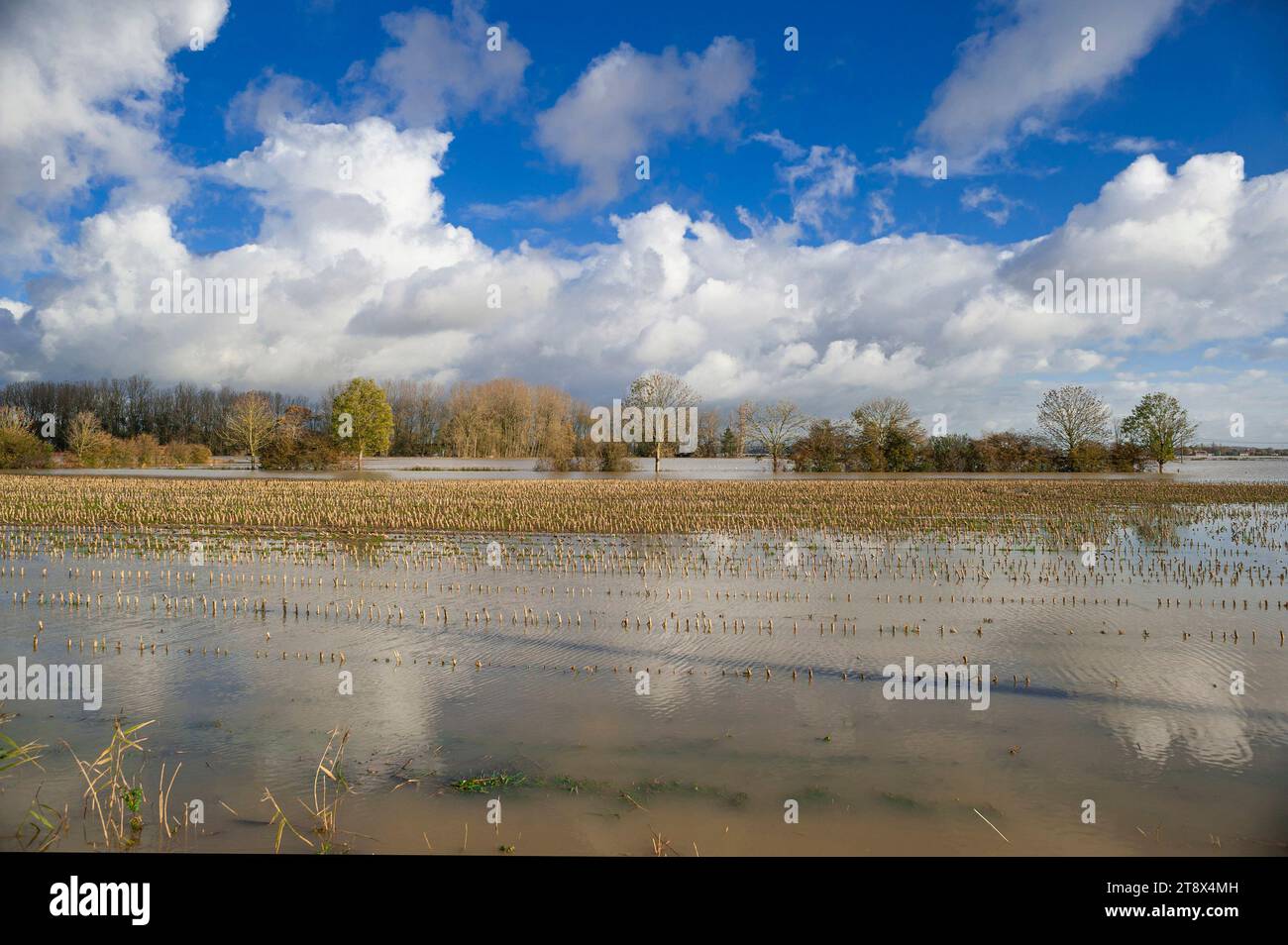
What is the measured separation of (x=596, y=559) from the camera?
16328 millimetres

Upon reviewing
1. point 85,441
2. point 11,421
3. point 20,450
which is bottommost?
point 20,450

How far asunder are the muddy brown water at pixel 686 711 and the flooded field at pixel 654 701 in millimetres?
36

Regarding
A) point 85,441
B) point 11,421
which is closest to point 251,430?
point 85,441

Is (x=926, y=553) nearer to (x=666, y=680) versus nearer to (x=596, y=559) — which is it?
(x=596, y=559)

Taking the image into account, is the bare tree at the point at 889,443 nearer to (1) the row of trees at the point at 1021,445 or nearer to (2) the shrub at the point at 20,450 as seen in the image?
(1) the row of trees at the point at 1021,445

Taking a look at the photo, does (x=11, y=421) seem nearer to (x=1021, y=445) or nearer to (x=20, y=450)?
(x=20, y=450)

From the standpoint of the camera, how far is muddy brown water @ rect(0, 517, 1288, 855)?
503cm

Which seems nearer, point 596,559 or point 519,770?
point 519,770

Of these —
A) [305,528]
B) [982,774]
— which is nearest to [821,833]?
[982,774]

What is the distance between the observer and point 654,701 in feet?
24.3

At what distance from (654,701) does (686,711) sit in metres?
0.41
